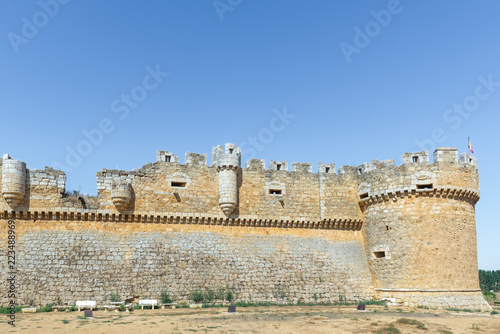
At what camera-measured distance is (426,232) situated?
22469mm

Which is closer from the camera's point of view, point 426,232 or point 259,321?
point 259,321

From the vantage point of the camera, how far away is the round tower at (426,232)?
72.3 ft

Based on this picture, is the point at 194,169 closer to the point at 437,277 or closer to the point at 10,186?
the point at 10,186

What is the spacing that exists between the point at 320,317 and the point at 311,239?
6812mm

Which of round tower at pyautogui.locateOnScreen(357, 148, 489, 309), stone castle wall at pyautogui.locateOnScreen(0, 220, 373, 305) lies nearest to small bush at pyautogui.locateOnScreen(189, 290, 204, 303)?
stone castle wall at pyautogui.locateOnScreen(0, 220, 373, 305)

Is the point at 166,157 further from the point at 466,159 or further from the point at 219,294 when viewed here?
the point at 466,159

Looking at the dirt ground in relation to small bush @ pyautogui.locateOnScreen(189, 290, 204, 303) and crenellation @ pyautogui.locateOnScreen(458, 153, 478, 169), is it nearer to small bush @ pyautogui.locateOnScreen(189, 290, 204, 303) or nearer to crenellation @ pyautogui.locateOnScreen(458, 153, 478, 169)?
small bush @ pyautogui.locateOnScreen(189, 290, 204, 303)

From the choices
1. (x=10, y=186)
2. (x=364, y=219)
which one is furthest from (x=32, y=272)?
(x=364, y=219)

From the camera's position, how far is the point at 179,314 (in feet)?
58.7

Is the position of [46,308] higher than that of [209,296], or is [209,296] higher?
[209,296]

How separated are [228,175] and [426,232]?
34.6ft

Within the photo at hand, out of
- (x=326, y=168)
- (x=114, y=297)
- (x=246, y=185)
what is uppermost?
(x=326, y=168)

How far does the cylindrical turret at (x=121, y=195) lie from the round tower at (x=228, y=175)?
4.68 m

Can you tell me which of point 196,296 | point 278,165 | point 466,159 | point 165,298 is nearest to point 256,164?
point 278,165
